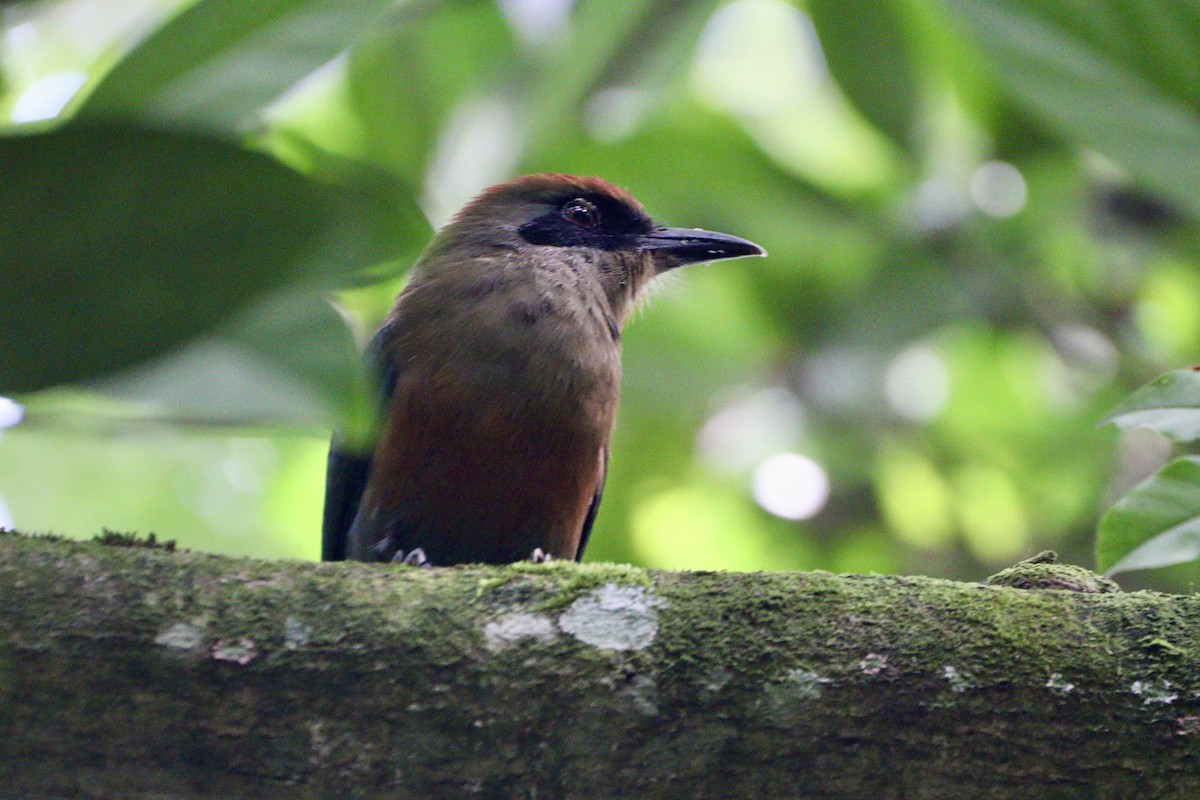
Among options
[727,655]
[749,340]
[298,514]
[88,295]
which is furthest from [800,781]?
[298,514]

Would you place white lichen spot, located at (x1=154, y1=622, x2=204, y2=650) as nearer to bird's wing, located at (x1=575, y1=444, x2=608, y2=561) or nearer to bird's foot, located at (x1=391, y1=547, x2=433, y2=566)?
bird's foot, located at (x1=391, y1=547, x2=433, y2=566)

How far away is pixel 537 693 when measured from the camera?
2.12 metres

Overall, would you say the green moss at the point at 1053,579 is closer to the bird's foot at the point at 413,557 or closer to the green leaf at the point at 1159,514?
the green leaf at the point at 1159,514

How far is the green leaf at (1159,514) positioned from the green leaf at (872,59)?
8.53 feet

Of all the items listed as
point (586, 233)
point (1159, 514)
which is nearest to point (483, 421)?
point (586, 233)

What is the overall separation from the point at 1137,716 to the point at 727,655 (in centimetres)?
66

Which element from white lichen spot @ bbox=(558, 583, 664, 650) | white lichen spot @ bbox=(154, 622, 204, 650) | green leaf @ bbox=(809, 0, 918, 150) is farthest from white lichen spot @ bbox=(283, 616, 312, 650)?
green leaf @ bbox=(809, 0, 918, 150)

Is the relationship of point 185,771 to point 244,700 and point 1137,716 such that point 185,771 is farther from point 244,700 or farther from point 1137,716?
point 1137,716

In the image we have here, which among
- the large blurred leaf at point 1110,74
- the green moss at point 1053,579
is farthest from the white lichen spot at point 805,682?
the large blurred leaf at point 1110,74

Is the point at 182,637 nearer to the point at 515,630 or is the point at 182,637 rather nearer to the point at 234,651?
the point at 234,651

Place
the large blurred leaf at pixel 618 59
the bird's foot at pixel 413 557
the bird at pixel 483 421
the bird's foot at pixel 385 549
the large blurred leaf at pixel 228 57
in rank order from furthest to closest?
the large blurred leaf at pixel 618 59 → the bird's foot at pixel 385 549 → the bird at pixel 483 421 → the bird's foot at pixel 413 557 → the large blurred leaf at pixel 228 57

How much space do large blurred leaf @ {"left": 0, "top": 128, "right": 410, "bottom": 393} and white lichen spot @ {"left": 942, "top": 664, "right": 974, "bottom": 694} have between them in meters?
1.53

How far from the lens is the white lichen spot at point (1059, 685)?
216cm

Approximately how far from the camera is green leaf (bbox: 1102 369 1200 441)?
2.30 metres
